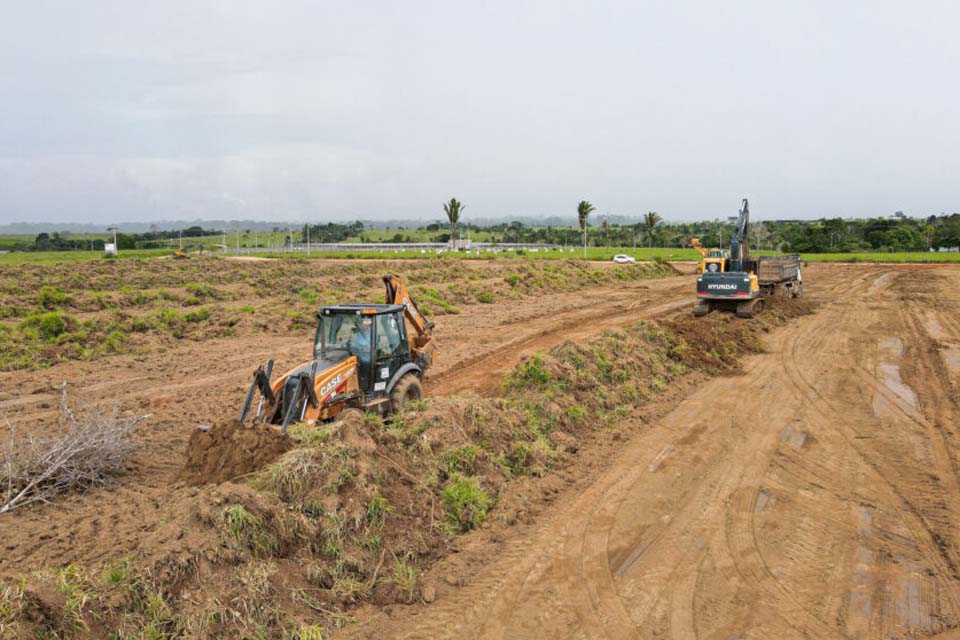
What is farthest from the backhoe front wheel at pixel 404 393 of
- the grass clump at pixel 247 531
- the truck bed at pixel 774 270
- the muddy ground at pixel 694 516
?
the truck bed at pixel 774 270

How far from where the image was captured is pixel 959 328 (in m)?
23.0

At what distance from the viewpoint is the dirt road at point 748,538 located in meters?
6.00

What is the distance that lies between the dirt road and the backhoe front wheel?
319 centimetres

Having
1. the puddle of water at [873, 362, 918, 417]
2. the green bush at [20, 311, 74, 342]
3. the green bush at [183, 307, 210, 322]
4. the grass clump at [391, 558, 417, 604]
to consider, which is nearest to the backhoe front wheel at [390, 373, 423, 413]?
the grass clump at [391, 558, 417, 604]

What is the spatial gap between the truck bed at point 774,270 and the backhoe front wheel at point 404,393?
20462 mm

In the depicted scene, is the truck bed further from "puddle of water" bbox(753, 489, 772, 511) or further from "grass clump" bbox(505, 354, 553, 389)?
"puddle of water" bbox(753, 489, 772, 511)

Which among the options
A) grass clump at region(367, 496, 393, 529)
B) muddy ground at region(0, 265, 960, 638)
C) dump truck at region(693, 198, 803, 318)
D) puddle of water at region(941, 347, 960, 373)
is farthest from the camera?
dump truck at region(693, 198, 803, 318)

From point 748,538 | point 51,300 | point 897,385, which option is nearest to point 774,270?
point 897,385

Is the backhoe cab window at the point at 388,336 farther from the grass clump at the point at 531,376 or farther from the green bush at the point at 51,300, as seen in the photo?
the green bush at the point at 51,300

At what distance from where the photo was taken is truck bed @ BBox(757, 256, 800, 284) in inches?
1094

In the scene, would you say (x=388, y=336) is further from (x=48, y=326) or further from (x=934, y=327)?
(x=934, y=327)

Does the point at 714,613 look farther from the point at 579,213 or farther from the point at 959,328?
the point at 579,213

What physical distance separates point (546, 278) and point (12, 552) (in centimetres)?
3421

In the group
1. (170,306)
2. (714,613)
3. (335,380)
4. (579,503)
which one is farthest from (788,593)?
(170,306)
